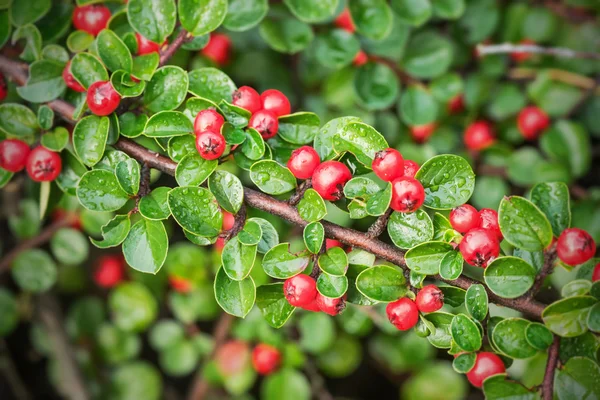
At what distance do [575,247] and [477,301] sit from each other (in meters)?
0.22

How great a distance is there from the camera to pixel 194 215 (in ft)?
3.49

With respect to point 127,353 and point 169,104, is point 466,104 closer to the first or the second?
point 169,104

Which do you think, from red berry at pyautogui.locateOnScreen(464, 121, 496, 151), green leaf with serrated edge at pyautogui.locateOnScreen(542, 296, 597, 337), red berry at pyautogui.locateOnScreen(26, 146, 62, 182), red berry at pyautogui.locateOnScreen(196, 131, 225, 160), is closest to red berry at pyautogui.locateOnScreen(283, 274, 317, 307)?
red berry at pyautogui.locateOnScreen(196, 131, 225, 160)

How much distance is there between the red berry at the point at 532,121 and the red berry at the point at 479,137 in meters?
0.12

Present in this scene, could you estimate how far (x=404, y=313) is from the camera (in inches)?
41.3

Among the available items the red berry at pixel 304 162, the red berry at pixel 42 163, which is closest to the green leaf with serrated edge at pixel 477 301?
the red berry at pixel 304 162

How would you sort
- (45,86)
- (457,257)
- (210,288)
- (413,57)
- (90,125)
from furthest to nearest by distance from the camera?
(210,288), (413,57), (45,86), (90,125), (457,257)

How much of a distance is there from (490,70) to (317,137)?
1281mm

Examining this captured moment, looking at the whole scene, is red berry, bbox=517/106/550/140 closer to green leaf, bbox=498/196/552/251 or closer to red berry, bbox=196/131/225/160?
green leaf, bbox=498/196/552/251

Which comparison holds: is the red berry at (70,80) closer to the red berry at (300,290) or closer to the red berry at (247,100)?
the red berry at (247,100)

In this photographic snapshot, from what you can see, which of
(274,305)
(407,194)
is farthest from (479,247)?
(274,305)

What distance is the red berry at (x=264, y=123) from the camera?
3.78ft

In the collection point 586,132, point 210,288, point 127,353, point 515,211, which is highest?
point 515,211

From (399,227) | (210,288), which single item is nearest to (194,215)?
(399,227)
